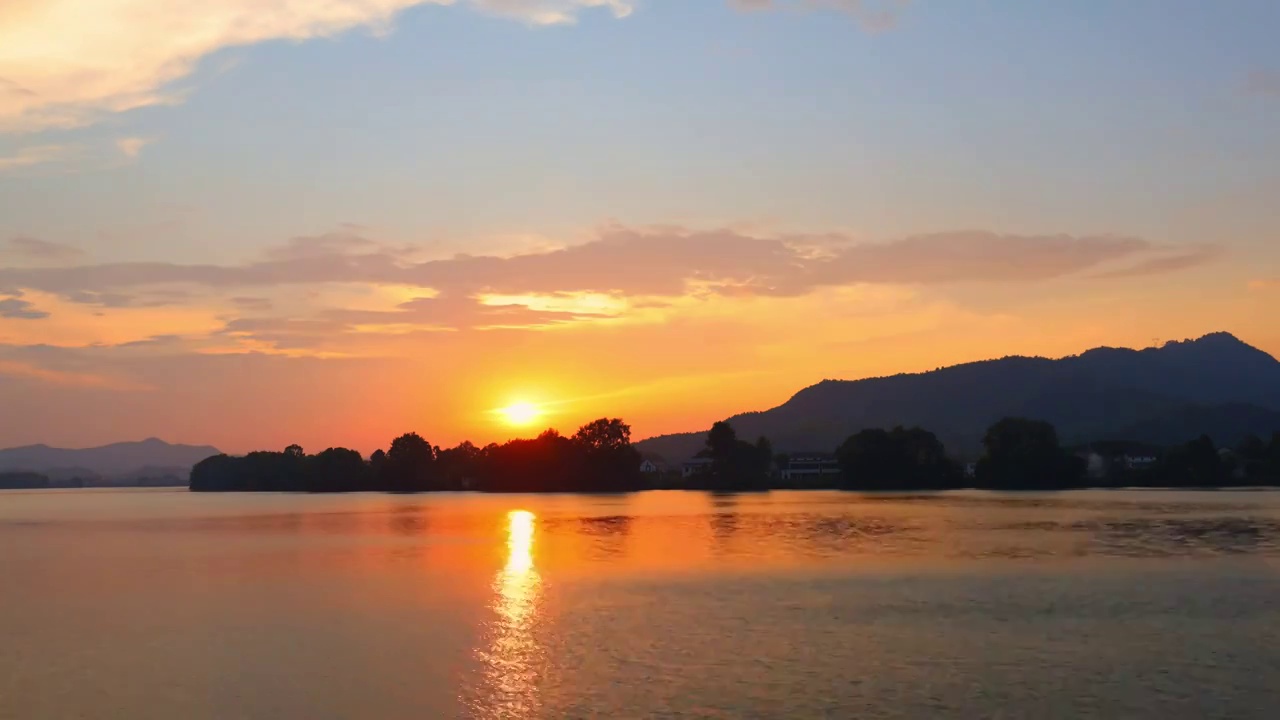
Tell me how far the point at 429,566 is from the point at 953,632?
115 ft

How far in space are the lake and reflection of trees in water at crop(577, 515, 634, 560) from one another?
774 mm

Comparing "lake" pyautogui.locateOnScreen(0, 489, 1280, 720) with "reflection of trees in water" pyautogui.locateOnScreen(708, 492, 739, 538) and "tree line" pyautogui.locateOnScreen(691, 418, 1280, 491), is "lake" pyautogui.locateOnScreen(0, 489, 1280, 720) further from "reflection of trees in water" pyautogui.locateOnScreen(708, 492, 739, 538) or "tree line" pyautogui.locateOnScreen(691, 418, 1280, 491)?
"tree line" pyautogui.locateOnScreen(691, 418, 1280, 491)

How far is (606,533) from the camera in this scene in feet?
284

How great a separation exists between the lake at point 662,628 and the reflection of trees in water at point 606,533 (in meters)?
0.77

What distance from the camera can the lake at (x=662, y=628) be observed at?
1025 inches

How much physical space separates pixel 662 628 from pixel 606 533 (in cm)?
5105

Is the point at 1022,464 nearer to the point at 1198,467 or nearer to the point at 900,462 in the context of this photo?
the point at 900,462

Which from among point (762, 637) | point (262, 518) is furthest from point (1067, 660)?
point (262, 518)

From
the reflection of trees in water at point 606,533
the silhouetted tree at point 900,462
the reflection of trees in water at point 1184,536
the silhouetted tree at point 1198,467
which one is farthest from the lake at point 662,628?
the silhouetted tree at point 1198,467

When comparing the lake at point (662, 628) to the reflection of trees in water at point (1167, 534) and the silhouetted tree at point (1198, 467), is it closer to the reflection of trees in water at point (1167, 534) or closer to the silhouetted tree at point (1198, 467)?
the reflection of trees in water at point (1167, 534)

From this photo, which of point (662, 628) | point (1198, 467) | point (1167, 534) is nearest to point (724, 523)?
point (1167, 534)

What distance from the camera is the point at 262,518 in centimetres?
12556

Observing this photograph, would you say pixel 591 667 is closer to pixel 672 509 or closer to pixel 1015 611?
pixel 1015 611

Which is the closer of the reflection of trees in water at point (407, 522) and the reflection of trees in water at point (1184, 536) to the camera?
the reflection of trees in water at point (1184, 536)
